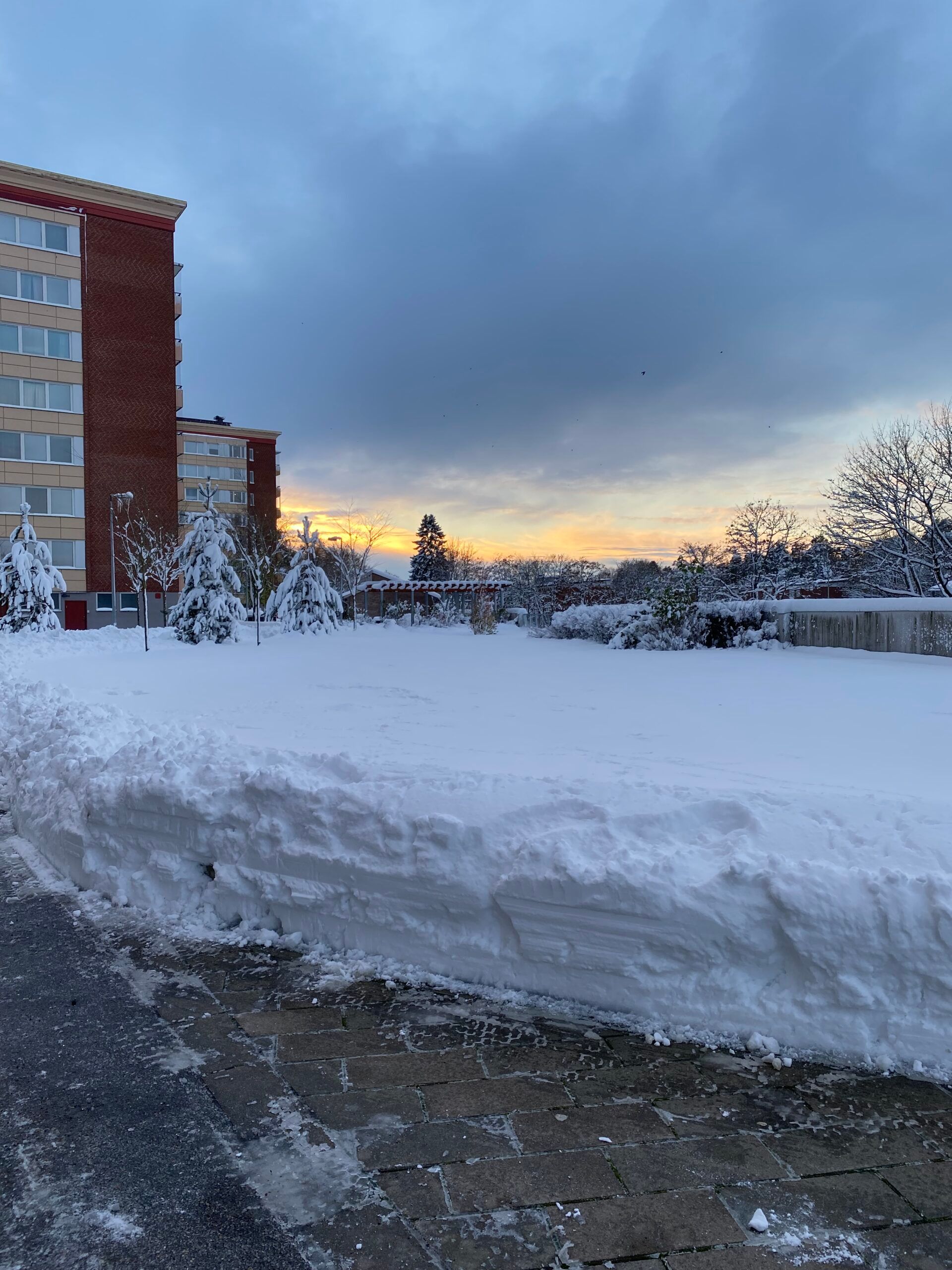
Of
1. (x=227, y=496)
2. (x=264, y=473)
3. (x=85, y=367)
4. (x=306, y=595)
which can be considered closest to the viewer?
(x=306, y=595)

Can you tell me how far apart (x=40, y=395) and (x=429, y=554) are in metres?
41.3

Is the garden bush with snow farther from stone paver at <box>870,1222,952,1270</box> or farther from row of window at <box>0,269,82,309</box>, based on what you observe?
row of window at <box>0,269,82,309</box>

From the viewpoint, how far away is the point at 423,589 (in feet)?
150

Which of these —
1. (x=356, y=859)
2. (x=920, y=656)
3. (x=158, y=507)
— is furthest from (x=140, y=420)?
(x=356, y=859)

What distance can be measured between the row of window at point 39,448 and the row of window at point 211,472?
1067 inches

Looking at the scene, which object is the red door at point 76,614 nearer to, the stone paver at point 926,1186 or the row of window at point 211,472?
the row of window at point 211,472

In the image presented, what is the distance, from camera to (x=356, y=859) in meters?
4.01

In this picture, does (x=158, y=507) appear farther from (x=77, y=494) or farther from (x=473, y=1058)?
(x=473, y=1058)

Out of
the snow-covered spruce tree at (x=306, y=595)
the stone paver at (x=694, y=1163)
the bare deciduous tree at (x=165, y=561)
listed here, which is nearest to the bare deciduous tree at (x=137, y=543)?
the bare deciduous tree at (x=165, y=561)

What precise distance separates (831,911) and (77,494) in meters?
38.5

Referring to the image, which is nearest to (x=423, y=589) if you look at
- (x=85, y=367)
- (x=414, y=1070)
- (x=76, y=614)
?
(x=76, y=614)

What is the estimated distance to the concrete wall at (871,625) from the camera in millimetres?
12086

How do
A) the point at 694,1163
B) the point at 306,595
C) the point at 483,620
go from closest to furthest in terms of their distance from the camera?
the point at 694,1163 → the point at 483,620 → the point at 306,595

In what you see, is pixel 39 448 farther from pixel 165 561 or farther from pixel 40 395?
pixel 165 561
